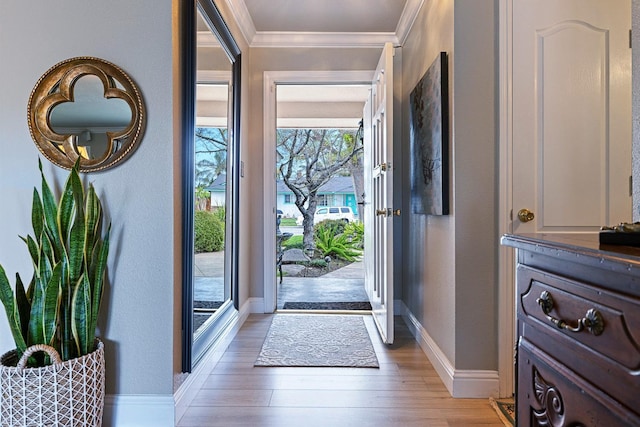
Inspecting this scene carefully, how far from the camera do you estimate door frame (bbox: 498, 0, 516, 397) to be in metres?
1.83

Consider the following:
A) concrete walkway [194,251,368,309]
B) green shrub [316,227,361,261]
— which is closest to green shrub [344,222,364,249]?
green shrub [316,227,361,261]

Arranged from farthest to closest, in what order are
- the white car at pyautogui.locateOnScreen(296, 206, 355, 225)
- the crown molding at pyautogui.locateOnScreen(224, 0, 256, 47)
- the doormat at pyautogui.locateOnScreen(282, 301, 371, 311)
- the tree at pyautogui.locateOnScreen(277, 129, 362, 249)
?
the white car at pyautogui.locateOnScreen(296, 206, 355, 225) → the tree at pyautogui.locateOnScreen(277, 129, 362, 249) → the doormat at pyautogui.locateOnScreen(282, 301, 371, 311) → the crown molding at pyautogui.locateOnScreen(224, 0, 256, 47)

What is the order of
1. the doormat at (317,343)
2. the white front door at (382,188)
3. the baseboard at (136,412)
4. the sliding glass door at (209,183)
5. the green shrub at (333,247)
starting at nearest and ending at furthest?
1. the baseboard at (136,412)
2. the sliding glass door at (209,183)
3. the doormat at (317,343)
4. the white front door at (382,188)
5. the green shrub at (333,247)

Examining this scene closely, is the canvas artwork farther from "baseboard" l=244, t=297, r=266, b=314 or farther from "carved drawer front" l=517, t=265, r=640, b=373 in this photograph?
"baseboard" l=244, t=297, r=266, b=314

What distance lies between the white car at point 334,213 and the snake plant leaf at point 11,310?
6.98 metres

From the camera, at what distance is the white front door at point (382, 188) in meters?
2.52

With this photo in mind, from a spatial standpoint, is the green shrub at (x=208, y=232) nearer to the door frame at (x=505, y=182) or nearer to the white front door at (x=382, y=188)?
the white front door at (x=382, y=188)

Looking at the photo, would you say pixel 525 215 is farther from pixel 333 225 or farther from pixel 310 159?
pixel 333 225

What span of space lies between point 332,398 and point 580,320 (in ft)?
4.77

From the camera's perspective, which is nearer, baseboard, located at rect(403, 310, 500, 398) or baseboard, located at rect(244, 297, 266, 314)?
baseboard, located at rect(403, 310, 500, 398)

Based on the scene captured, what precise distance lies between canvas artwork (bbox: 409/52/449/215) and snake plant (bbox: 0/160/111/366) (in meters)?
1.67

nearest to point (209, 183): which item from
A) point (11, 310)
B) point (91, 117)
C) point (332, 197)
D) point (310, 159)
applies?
point (91, 117)

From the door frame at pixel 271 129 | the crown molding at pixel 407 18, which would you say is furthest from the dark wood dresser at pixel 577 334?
the door frame at pixel 271 129

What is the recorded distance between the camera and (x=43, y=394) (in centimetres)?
135
